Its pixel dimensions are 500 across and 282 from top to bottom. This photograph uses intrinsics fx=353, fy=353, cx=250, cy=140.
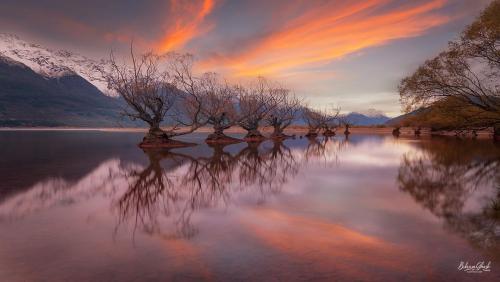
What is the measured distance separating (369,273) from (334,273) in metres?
0.64

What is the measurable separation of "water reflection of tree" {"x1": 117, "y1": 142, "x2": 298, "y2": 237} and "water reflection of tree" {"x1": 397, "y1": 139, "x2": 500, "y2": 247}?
5.98 m

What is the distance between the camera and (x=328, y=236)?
8.59 m

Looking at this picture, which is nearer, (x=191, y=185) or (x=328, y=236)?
(x=328, y=236)

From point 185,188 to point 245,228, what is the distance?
6387 mm

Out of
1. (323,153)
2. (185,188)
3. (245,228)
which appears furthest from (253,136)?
(245,228)

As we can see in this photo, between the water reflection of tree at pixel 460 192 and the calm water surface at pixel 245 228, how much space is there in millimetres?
62

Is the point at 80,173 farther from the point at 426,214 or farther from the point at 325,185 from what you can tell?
the point at 426,214

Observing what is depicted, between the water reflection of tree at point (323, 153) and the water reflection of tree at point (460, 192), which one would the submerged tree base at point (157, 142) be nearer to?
the water reflection of tree at point (323, 153)

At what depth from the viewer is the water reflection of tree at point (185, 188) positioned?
10398mm

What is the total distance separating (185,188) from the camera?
15.0m

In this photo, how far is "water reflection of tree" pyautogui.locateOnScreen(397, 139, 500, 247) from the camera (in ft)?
30.1

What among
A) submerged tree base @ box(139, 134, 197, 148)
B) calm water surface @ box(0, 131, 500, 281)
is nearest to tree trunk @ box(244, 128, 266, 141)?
submerged tree base @ box(139, 134, 197, 148)

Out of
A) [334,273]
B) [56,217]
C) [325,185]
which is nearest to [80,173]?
[56,217]

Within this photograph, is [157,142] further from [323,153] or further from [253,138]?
[253,138]
